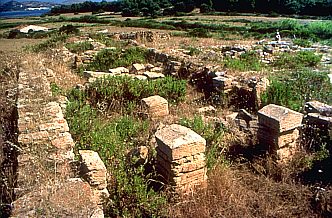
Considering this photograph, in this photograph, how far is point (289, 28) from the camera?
31844 mm

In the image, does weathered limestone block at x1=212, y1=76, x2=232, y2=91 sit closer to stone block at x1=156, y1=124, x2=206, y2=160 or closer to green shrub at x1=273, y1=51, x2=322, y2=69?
green shrub at x1=273, y1=51, x2=322, y2=69

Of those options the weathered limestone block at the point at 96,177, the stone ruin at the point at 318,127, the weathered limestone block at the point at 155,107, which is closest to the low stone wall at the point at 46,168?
the weathered limestone block at the point at 96,177

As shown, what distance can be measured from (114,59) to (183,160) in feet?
35.4

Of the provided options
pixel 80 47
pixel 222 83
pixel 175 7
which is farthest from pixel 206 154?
pixel 175 7

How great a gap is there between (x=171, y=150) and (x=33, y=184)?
5.46 ft

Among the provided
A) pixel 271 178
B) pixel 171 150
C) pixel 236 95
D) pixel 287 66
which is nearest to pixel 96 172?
pixel 171 150

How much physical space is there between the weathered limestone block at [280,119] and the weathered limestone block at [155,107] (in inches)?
119

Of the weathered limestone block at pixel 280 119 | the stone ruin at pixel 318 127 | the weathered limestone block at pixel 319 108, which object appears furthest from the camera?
the weathered limestone block at pixel 319 108

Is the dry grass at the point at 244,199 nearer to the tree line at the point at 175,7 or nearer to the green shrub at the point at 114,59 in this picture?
the green shrub at the point at 114,59

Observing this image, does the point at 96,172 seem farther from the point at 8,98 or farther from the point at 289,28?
the point at 289,28

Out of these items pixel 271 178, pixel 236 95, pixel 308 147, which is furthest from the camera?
pixel 236 95

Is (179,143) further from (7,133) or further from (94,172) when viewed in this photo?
(7,133)

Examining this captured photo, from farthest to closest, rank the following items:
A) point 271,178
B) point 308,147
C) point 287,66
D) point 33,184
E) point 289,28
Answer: point 289,28 < point 287,66 < point 308,147 < point 271,178 < point 33,184

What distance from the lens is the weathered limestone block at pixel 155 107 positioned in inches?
318
